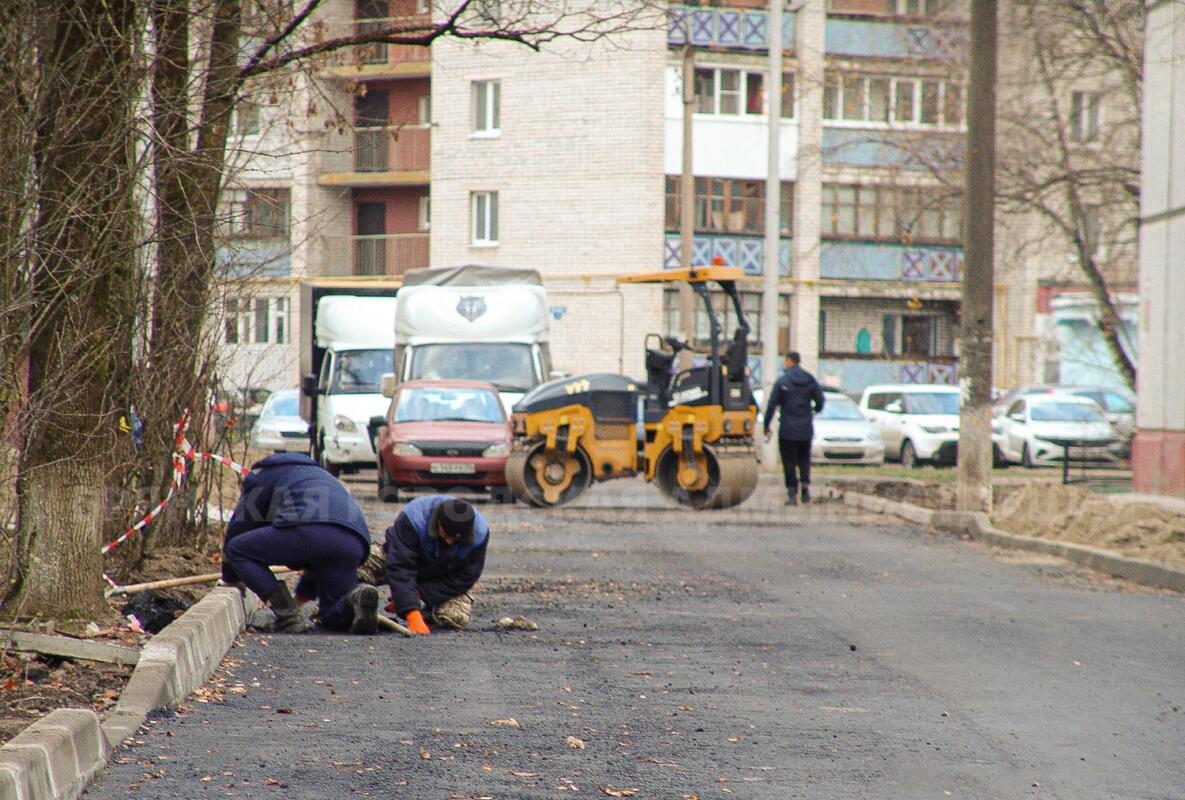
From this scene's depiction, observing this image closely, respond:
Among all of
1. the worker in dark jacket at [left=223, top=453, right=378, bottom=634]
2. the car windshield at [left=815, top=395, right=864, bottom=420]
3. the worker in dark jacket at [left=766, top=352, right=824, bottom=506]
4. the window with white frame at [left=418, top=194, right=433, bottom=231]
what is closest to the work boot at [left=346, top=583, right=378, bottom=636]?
Answer: the worker in dark jacket at [left=223, top=453, right=378, bottom=634]

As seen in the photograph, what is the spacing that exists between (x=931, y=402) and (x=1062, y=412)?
2706 millimetres

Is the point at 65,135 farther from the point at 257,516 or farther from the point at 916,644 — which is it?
the point at 916,644

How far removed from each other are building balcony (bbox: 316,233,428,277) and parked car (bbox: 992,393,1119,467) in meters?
20.2

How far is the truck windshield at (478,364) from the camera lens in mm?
26531

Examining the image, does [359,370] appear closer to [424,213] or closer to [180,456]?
[180,456]

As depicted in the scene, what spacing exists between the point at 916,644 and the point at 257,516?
3.98 m

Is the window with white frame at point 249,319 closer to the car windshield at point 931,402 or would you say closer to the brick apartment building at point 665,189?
the car windshield at point 931,402

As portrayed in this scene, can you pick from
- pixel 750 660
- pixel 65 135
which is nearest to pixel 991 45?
pixel 750 660

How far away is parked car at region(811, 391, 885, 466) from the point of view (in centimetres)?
3559

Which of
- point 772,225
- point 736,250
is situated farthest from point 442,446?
point 736,250

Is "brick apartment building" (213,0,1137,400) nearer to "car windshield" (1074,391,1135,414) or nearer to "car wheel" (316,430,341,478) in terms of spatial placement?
"car windshield" (1074,391,1135,414)

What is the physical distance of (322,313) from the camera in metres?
29.9

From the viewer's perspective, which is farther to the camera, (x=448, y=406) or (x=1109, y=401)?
(x=1109, y=401)

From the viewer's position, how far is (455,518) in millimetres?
10688
